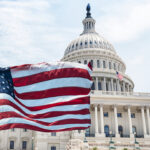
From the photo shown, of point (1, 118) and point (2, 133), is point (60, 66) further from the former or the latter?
point (2, 133)

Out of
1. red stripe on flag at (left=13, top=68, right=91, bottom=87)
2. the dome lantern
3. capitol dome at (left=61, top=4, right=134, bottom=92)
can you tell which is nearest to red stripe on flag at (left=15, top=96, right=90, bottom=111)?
red stripe on flag at (left=13, top=68, right=91, bottom=87)

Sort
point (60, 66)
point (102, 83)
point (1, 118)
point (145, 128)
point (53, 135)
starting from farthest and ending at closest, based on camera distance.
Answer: point (102, 83) → point (145, 128) → point (53, 135) → point (60, 66) → point (1, 118)

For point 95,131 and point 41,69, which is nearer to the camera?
point 41,69

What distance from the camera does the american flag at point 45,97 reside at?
556 inches

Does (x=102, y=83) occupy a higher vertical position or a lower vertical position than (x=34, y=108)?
higher

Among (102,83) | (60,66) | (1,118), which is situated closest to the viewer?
(1,118)

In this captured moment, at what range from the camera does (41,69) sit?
48.1 feet

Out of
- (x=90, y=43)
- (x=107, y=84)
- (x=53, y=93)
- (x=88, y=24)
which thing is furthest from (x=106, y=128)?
(x=53, y=93)

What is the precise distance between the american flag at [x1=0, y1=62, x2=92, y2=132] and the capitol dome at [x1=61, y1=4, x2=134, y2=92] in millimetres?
78978

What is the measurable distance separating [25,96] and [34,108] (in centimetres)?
78

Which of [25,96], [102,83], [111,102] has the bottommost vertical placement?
[25,96]

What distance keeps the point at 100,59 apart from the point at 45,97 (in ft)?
296

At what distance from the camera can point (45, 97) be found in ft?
47.5

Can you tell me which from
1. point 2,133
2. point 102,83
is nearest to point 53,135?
point 2,133
